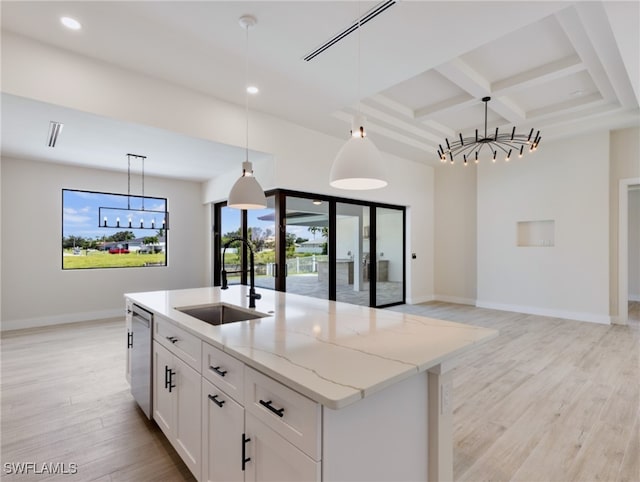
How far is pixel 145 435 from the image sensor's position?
7.47 ft

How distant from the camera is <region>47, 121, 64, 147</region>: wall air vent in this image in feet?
11.5

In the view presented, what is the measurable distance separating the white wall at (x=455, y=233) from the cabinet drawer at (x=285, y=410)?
268 inches

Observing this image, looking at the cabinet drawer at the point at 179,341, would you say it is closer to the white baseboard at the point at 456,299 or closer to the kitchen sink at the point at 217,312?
the kitchen sink at the point at 217,312

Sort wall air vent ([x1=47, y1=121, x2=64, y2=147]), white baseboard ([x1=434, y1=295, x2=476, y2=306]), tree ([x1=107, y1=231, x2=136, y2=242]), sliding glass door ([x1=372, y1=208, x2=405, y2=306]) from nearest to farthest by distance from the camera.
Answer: wall air vent ([x1=47, y1=121, x2=64, y2=147]), tree ([x1=107, y1=231, x2=136, y2=242]), sliding glass door ([x1=372, y1=208, x2=405, y2=306]), white baseboard ([x1=434, y1=295, x2=476, y2=306])

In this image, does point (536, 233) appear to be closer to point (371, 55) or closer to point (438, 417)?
point (371, 55)

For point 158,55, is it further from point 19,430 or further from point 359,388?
point 359,388

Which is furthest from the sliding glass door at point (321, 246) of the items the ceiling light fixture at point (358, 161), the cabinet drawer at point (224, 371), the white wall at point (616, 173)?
the white wall at point (616, 173)

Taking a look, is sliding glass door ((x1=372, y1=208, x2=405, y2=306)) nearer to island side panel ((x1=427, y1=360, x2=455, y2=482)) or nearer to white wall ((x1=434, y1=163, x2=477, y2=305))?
white wall ((x1=434, y1=163, x2=477, y2=305))

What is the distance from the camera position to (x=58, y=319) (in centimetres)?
527

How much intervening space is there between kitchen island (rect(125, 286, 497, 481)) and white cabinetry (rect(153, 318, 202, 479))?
1cm

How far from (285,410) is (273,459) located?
0.73 ft

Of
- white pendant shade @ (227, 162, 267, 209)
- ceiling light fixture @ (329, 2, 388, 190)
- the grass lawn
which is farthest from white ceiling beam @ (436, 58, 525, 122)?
the grass lawn

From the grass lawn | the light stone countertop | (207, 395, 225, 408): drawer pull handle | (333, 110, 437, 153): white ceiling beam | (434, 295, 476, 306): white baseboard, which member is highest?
(333, 110, 437, 153): white ceiling beam

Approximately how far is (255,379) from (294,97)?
12.0ft
